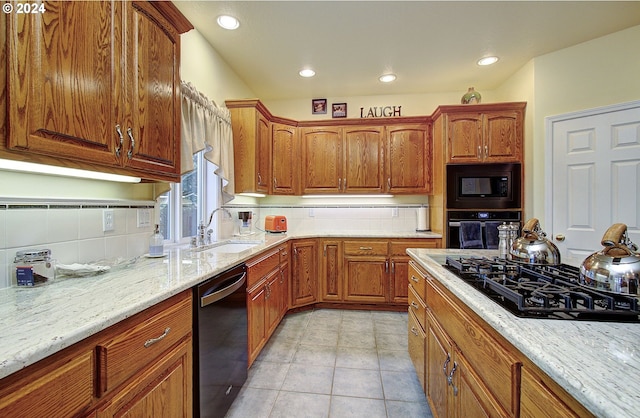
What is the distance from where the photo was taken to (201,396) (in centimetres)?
125

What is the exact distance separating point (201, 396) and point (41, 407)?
774 millimetres

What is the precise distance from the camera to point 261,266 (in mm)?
2072

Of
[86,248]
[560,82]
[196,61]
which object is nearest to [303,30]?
[196,61]

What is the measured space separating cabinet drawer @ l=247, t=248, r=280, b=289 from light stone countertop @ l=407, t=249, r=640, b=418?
1.39 meters

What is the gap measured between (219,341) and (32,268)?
32.9 inches

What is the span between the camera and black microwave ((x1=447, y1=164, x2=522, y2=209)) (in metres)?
2.95

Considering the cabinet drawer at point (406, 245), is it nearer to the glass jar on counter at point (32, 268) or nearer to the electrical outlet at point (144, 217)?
the electrical outlet at point (144, 217)

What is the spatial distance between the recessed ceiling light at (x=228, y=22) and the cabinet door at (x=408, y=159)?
78.7 inches

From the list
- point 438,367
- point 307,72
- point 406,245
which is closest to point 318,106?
point 307,72

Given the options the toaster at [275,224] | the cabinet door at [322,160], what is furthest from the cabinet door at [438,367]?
the cabinet door at [322,160]

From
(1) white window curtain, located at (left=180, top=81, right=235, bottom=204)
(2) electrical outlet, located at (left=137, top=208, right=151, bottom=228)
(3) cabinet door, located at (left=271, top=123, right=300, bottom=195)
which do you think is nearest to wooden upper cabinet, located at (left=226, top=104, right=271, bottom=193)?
(1) white window curtain, located at (left=180, top=81, right=235, bottom=204)

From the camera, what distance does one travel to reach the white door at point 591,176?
2381 mm

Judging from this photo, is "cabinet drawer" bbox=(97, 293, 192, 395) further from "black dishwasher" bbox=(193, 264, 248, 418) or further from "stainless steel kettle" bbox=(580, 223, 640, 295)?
"stainless steel kettle" bbox=(580, 223, 640, 295)

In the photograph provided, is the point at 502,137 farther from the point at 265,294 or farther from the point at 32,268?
the point at 32,268
